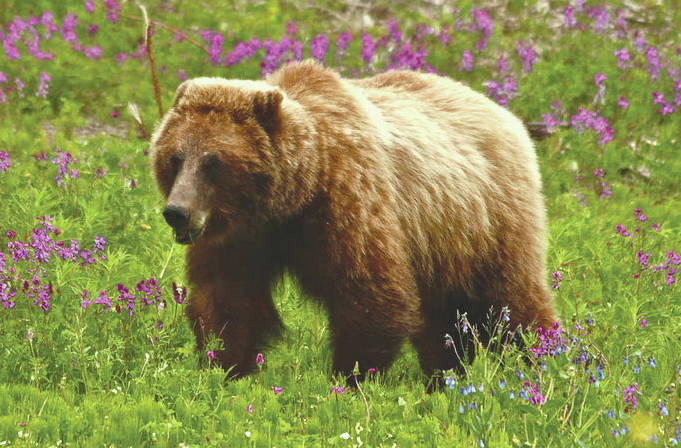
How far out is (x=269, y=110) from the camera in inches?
179

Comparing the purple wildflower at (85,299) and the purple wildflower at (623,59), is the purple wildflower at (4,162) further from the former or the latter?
the purple wildflower at (623,59)

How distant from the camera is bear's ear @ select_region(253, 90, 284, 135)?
4.55m

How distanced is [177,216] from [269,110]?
750 millimetres

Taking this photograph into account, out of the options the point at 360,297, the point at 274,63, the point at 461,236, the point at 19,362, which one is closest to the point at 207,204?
the point at 360,297

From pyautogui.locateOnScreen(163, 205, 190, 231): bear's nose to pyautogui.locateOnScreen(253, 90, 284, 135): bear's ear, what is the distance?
0.64 m

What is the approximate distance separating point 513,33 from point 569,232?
19.8 ft

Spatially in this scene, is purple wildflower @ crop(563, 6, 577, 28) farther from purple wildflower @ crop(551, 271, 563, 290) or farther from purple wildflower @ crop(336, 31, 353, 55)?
purple wildflower @ crop(551, 271, 563, 290)

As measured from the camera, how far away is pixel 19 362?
4621mm

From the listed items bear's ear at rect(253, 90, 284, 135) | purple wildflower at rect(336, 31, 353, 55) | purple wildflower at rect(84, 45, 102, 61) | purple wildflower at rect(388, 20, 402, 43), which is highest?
bear's ear at rect(253, 90, 284, 135)

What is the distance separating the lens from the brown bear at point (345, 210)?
4.52 meters

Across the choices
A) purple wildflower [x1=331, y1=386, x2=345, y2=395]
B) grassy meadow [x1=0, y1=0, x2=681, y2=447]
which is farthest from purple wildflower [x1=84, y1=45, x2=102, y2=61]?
purple wildflower [x1=331, y1=386, x2=345, y2=395]

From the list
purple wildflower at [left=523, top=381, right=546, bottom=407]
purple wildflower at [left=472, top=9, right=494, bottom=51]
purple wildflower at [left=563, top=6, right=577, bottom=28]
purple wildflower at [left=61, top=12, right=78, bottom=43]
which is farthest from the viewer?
purple wildflower at [left=563, top=6, right=577, bottom=28]

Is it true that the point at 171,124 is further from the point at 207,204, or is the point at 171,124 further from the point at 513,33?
the point at 513,33

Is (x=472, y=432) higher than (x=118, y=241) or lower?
higher
